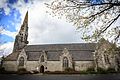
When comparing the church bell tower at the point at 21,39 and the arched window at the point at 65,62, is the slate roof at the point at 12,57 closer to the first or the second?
the church bell tower at the point at 21,39

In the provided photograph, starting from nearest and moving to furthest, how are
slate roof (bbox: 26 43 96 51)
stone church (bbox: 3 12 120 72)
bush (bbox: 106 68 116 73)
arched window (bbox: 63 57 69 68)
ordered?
1. bush (bbox: 106 68 116 73)
2. stone church (bbox: 3 12 120 72)
3. arched window (bbox: 63 57 69 68)
4. slate roof (bbox: 26 43 96 51)

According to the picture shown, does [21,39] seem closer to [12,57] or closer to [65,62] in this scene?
[12,57]

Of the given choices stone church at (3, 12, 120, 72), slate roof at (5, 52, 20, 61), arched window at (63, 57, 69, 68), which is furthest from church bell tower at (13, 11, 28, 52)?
arched window at (63, 57, 69, 68)

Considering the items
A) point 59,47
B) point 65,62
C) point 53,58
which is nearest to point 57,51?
point 59,47

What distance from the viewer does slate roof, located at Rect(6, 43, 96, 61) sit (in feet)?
173

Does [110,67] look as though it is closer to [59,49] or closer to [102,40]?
[59,49]

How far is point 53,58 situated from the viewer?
5328cm

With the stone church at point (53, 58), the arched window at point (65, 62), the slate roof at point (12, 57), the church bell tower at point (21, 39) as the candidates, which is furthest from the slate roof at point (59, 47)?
the church bell tower at point (21, 39)

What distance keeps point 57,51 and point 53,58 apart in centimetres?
361

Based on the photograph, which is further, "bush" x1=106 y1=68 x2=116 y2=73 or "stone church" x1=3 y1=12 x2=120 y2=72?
"stone church" x1=3 y1=12 x2=120 y2=72

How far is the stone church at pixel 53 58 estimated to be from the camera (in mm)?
51406

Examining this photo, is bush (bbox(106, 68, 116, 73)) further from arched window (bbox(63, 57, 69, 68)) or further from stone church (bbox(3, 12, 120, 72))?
arched window (bbox(63, 57, 69, 68))

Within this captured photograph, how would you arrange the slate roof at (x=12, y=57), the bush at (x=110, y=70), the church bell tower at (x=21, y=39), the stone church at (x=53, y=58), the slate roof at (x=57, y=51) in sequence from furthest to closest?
the church bell tower at (x=21, y=39), the slate roof at (x=12, y=57), the slate roof at (x=57, y=51), the stone church at (x=53, y=58), the bush at (x=110, y=70)

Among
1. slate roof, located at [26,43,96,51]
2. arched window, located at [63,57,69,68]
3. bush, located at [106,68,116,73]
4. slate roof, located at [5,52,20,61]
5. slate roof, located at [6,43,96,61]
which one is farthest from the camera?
slate roof, located at [5,52,20,61]
